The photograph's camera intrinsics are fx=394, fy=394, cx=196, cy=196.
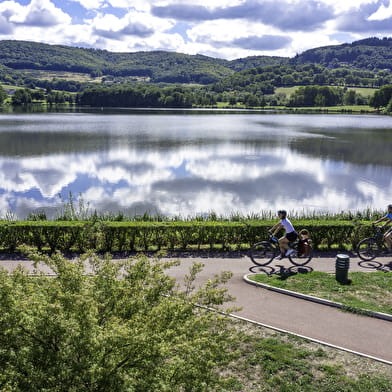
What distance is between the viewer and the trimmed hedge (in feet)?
53.0

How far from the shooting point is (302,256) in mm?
14586

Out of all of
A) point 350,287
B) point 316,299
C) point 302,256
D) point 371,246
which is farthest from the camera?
point 371,246

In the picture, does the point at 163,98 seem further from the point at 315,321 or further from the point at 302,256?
the point at 315,321

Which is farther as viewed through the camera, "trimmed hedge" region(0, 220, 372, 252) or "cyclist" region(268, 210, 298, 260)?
"trimmed hedge" region(0, 220, 372, 252)

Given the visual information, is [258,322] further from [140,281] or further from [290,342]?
[140,281]

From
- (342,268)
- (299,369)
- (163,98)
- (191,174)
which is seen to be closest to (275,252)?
(342,268)

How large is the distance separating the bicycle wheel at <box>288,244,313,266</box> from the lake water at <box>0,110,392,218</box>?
438 inches

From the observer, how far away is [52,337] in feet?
17.1

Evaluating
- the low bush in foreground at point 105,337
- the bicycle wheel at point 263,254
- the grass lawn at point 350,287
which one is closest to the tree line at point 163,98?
A: the bicycle wheel at point 263,254

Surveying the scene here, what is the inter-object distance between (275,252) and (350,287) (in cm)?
310

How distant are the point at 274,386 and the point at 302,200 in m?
23.5

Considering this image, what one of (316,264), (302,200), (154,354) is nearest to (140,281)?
(154,354)

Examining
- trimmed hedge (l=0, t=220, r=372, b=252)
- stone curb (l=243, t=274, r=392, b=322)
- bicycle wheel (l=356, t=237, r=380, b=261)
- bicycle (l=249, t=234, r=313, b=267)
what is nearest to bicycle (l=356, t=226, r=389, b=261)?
bicycle wheel (l=356, t=237, r=380, b=261)

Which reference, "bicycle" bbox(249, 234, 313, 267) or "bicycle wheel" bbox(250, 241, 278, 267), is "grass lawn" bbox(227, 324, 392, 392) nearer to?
"bicycle wheel" bbox(250, 241, 278, 267)
